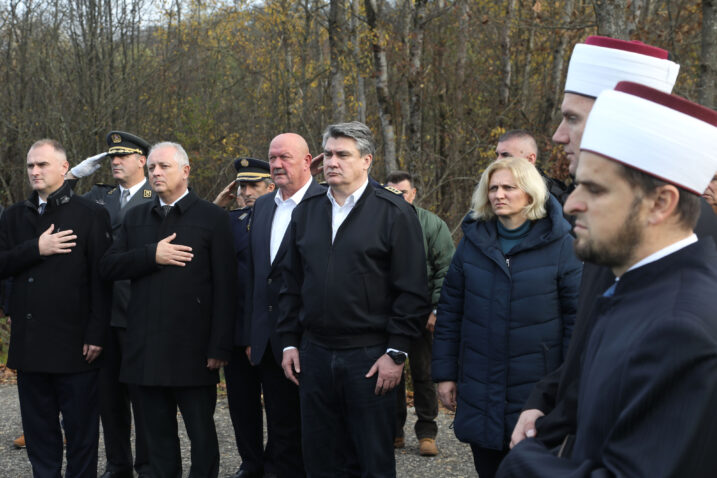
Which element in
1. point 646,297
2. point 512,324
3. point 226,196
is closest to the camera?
point 646,297

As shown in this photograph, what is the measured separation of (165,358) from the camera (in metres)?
4.78

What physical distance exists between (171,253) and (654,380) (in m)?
3.73

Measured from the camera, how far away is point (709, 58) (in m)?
8.41

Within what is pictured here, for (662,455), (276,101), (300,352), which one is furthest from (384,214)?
(276,101)

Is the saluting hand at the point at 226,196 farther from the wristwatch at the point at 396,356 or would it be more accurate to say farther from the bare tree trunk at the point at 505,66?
the bare tree trunk at the point at 505,66

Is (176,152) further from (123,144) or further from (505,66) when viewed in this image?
(505,66)

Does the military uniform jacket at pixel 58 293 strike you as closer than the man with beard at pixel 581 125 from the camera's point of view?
No

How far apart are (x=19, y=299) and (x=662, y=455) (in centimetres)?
459

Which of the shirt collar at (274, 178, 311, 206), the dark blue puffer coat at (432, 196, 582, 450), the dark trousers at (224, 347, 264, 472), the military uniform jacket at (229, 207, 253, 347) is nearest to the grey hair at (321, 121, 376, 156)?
the shirt collar at (274, 178, 311, 206)

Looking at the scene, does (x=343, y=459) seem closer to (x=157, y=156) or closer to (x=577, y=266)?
(x=577, y=266)

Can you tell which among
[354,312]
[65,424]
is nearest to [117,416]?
[65,424]

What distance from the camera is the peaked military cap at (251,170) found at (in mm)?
6338

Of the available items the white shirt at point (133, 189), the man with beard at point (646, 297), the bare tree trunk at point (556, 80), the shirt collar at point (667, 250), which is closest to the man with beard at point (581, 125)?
the man with beard at point (646, 297)

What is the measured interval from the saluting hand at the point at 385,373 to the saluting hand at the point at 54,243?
2241 mm
